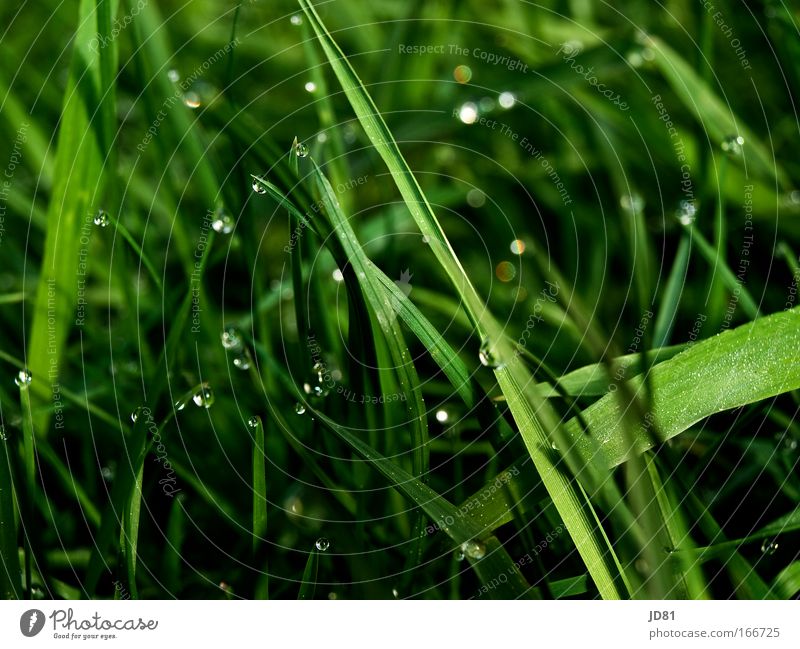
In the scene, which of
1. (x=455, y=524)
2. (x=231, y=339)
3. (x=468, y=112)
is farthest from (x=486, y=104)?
(x=455, y=524)

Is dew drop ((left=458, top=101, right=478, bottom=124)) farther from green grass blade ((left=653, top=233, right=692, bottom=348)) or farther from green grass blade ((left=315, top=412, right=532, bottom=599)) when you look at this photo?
green grass blade ((left=315, top=412, right=532, bottom=599))

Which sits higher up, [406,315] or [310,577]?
[406,315]

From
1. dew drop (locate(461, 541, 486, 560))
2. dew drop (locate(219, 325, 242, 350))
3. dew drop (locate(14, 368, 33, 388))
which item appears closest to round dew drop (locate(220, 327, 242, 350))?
dew drop (locate(219, 325, 242, 350))

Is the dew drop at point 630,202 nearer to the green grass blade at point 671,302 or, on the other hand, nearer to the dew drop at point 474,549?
the green grass blade at point 671,302

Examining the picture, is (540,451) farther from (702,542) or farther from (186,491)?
(186,491)

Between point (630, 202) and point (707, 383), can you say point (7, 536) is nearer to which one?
point (707, 383)

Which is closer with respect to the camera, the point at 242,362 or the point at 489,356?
the point at 489,356

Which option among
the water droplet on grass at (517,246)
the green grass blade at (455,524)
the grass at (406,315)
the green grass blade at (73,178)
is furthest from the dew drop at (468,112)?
the green grass blade at (455,524)

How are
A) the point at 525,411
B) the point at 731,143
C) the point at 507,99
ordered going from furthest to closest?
1. the point at 507,99
2. the point at 731,143
3. the point at 525,411
